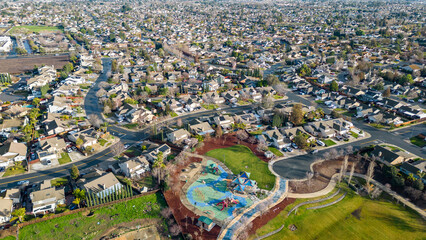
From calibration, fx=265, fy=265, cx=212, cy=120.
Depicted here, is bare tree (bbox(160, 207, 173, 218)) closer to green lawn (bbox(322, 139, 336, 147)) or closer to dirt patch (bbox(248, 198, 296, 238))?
dirt patch (bbox(248, 198, 296, 238))

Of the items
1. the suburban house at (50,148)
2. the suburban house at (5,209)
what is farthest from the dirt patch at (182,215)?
the suburban house at (50,148)

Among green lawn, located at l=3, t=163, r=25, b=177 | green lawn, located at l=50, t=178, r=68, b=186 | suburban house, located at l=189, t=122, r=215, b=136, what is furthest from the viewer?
suburban house, located at l=189, t=122, r=215, b=136

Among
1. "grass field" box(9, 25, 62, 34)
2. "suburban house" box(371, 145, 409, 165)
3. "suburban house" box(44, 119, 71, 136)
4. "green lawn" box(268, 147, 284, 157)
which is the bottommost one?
"grass field" box(9, 25, 62, 34)

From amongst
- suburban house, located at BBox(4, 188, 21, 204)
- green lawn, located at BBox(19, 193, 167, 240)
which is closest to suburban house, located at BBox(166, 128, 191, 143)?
green lawn, located at BBox(19, 193, 167, 240)

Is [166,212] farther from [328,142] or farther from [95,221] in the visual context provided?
[328,142]

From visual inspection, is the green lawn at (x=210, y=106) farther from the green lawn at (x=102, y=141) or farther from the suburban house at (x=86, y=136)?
the suburban house at (x=86, y=136)

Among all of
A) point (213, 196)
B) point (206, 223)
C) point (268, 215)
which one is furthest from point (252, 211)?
point (206, 223)
